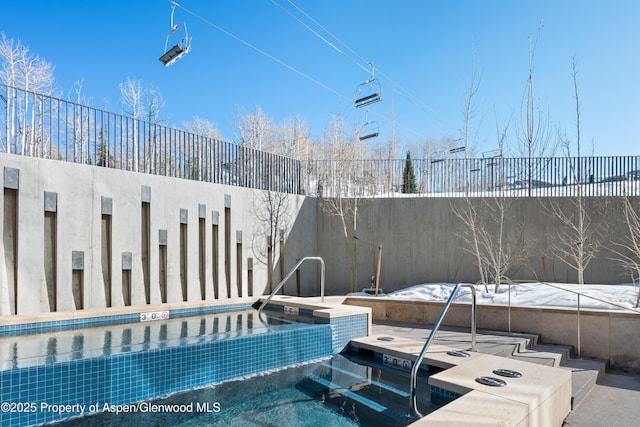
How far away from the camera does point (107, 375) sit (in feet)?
11.2

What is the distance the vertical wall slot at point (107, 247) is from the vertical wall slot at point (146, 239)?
0.55 m

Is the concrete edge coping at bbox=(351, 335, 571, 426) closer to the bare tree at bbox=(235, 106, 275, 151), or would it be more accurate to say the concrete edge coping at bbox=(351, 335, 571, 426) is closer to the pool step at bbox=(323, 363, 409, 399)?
the pool step at bbox=(323, 363, 409, 399)

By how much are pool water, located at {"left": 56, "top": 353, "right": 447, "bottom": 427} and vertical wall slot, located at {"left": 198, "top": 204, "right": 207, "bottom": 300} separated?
3662 mm

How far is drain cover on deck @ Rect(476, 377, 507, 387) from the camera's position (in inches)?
116

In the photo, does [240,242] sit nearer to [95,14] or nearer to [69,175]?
[69,175]

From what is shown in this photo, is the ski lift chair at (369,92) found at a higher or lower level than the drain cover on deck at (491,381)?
higher

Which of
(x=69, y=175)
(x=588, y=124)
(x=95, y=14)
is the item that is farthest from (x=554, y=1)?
(x=95, y=14)

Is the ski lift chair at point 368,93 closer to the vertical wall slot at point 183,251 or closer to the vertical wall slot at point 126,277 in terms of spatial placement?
the vertical wall slot at point 183,251

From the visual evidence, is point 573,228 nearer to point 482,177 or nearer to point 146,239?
point 482,177

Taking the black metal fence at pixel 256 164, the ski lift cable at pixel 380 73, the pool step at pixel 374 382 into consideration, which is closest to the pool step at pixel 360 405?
the pool step at pixel 374 382

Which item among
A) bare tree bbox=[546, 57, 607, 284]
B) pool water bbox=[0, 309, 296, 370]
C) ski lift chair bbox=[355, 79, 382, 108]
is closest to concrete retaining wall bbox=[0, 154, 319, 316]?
pool water bbox=[0, 309, 296, 370]

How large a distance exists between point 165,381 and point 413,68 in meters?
13.5

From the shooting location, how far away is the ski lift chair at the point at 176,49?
5.91 metres

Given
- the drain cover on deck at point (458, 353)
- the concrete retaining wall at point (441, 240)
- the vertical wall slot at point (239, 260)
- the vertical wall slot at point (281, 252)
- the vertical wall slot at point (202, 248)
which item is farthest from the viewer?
the vertical wall slot at point (281, 252)
